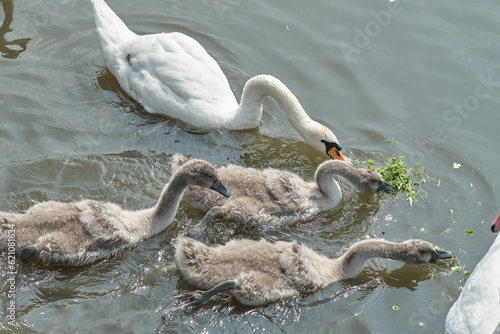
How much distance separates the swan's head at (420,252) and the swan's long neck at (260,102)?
243 centimetres

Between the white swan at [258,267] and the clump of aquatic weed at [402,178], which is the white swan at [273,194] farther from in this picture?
the white swan at [258,267]

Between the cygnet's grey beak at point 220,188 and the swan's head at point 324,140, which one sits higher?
the swan's head at point 324,140

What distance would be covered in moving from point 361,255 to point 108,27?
5529 mm

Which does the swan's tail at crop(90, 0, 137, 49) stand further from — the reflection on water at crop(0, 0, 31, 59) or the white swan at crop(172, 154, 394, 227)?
the white swan at crop(172, 154, 394, 227)

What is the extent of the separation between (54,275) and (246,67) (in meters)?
5.10

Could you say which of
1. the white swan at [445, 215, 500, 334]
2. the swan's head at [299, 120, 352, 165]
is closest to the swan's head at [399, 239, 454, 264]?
the white swan at [445, 215, 500, 334]

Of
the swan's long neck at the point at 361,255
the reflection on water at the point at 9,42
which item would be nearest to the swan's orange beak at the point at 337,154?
the swan's long neck at the point at 361,255

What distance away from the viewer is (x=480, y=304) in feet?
22.1

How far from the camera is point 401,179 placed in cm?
875

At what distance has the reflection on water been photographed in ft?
34.8

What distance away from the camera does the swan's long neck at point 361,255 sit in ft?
24.1

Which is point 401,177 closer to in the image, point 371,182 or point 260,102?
point 371,182

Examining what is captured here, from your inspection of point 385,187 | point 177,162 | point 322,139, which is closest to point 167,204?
point 177,162

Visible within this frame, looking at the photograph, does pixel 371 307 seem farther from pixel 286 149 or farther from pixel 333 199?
pixel 286 149
